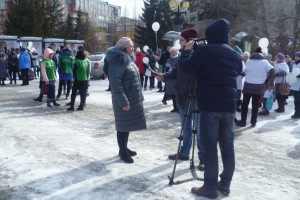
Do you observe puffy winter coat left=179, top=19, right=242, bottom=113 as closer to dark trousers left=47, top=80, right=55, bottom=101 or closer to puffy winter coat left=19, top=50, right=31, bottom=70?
dark trousers left=47, top=80, right=55, bottom=101

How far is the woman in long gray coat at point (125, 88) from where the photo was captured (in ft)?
17.3

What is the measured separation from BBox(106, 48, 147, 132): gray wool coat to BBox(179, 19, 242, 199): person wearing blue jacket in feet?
3.94

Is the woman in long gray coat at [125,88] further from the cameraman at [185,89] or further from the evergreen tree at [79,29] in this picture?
the evergreen tree at [79,29]

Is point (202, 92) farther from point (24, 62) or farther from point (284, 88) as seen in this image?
point (24, 62)

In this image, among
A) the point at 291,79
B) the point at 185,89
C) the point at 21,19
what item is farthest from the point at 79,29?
the point at 185,89

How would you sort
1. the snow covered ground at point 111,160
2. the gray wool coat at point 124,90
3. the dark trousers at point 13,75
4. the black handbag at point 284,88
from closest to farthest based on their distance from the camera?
the snow covered ground at point 111,160 < the gray wool coat at point 124,90 < the black handbag at point 284,88 < the dark trousers at point 13,75

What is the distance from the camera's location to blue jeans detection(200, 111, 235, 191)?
4.29 meters

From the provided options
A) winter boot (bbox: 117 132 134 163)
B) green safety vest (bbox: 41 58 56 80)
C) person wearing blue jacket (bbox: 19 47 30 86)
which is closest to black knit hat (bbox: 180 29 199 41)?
winter boot (bbox: 117 132 134 163)

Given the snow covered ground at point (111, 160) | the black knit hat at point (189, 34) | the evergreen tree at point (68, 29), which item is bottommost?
the snow covered ground at point (111, 160)

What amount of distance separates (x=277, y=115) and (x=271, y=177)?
18.5ft

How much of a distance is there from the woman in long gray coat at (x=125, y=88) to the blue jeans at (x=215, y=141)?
4.60 ft

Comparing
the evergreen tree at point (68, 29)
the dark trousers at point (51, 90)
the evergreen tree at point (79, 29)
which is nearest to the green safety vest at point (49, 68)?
the dark trousers at point (51, 90)

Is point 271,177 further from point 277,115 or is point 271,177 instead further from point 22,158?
point 277,115

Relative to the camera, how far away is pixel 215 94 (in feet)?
14.0
